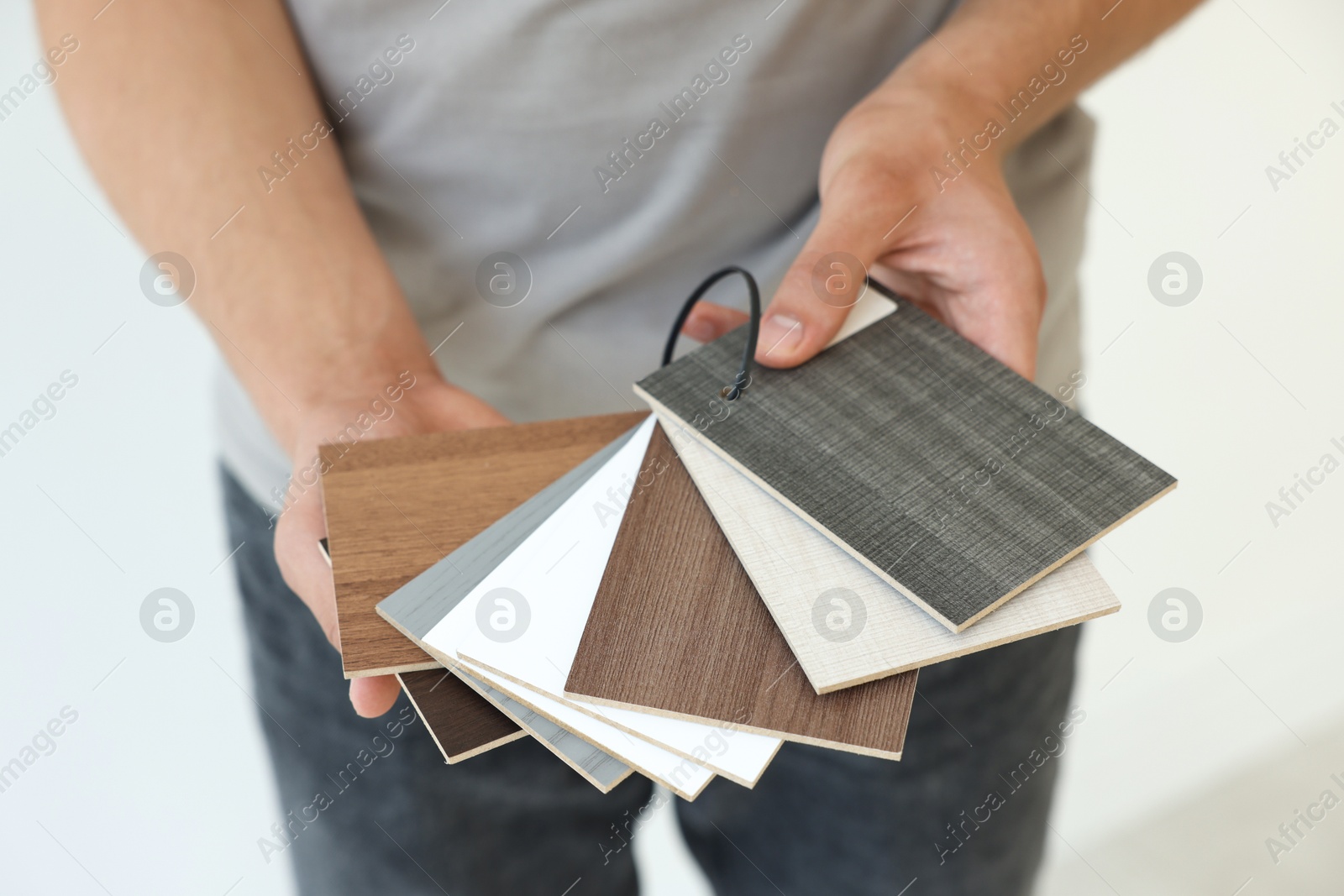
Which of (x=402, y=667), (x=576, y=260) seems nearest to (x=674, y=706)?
(x=402, y=667)

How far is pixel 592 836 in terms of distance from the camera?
1.34 meters

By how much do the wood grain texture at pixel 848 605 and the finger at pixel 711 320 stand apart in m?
0.34

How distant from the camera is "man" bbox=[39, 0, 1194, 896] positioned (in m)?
1.22

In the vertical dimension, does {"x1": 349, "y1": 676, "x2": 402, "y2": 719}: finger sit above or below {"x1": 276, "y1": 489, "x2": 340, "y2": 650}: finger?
below

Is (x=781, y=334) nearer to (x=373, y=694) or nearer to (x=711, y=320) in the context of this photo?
(x=711, y=320)

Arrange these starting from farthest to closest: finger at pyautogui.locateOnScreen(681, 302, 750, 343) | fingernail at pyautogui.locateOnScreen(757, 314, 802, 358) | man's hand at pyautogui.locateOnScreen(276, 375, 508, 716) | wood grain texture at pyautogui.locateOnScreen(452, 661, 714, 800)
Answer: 1. finger at pyautogui.locateOnScreen(681, 302, 750, 343)
2. fingernail at pyautogui.locateOnScreen(757, 314, 802, 358)
3. man's hand at pyautogui.locateOnScreen(276, 375, 508, 716)
4. wood grain texture at pyautogui.locateOnScreen(452, 661, 714, 800)

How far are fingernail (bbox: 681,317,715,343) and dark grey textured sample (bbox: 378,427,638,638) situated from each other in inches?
9.0

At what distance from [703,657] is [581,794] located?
433 millimetres

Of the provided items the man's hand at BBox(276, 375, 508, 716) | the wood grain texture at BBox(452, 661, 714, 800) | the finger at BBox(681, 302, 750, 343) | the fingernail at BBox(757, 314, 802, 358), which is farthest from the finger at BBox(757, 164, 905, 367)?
the wood grain texture at BBox(452, 661, 714, 800)

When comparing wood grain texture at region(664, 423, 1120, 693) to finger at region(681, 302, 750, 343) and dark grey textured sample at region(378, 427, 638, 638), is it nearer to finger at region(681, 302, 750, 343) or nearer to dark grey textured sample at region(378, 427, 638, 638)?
dark grey textured sample at region(378, 427, 638, 638)

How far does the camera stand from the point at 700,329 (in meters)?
1.34

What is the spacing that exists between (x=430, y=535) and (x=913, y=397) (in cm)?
Answer: 58

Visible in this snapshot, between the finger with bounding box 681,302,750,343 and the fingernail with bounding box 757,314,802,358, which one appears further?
the finger with bounding box 681,302,750,343

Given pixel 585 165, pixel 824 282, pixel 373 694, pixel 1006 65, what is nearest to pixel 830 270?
pixel 824 282
